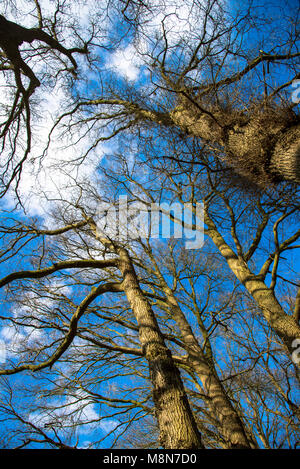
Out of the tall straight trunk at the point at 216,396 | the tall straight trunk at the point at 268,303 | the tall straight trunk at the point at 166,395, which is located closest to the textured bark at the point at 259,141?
the tall straight trunk at the point at 268,303

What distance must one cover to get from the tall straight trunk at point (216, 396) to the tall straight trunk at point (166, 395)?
1.95m

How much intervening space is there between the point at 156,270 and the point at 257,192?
3717 millimetres

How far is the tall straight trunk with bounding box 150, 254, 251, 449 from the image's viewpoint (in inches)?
131

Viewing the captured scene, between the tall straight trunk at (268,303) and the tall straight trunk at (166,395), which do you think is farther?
the tall straight trunk at (268,303)

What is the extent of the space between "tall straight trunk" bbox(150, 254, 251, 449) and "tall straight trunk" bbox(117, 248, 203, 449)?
195cm

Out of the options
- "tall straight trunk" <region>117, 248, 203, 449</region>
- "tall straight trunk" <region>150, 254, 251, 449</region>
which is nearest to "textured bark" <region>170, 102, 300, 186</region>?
"tall straight trunk" <region>117, 248, 203, 449</region>

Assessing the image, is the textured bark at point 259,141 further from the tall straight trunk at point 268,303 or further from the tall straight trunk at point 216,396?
the tall straight trunk at point 216,396

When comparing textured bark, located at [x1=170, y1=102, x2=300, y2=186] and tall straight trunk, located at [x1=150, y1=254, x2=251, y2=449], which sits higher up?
textured bark, located at [x1=170, y1=102, x2=300, y2=186]

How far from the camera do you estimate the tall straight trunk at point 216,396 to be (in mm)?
3322

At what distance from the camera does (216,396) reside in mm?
3814

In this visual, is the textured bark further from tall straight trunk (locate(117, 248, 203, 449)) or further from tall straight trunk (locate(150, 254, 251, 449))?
tall straight trunk (locate(150, 254, 251, 449))

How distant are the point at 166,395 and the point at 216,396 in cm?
233
